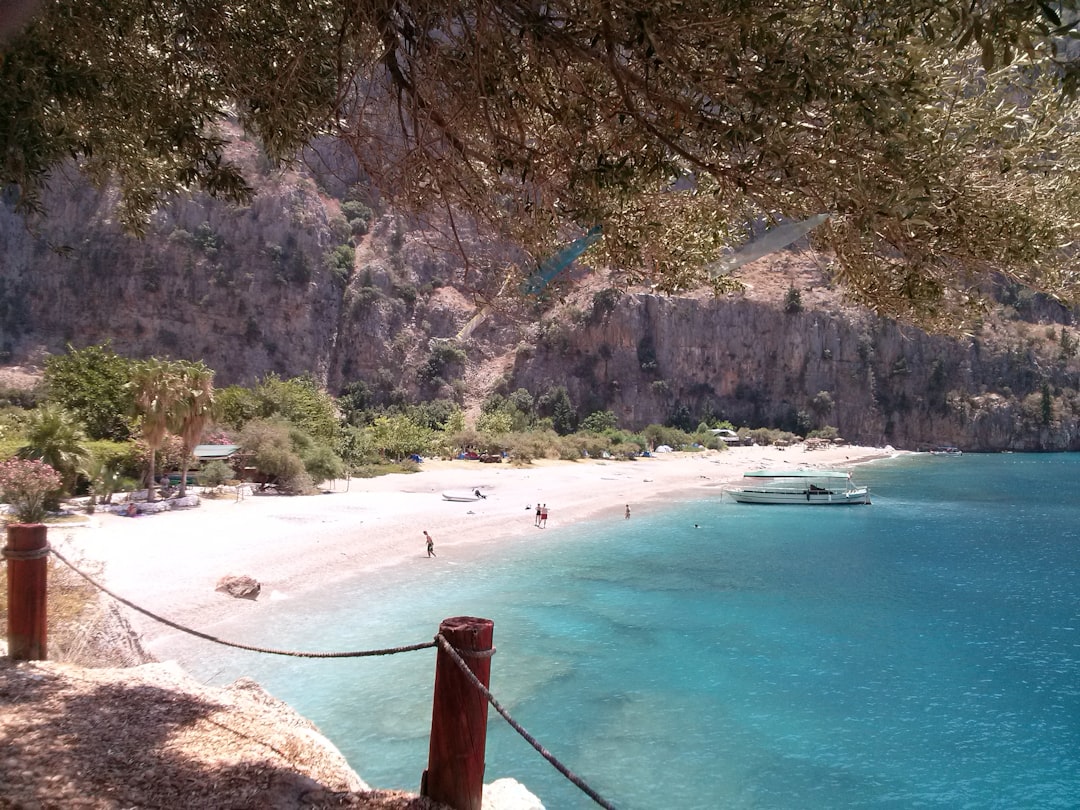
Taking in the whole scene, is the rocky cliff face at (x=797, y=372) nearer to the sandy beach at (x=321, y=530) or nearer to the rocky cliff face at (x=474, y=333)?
the rocky cliff face at (x=474, y=333)

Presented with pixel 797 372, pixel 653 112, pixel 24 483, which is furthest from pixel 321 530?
pixel 797 372

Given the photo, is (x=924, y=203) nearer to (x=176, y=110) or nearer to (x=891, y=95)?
(x=891, y=95)

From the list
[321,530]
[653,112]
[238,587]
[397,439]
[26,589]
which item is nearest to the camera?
[653,112]

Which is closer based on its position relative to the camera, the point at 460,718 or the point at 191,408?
the point at 460,718

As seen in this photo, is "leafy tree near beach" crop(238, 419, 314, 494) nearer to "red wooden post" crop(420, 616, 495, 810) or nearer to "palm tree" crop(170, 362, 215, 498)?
"palm tree" crop(170, 362, 215, 498)

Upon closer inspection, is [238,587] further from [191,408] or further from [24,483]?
[191,408]

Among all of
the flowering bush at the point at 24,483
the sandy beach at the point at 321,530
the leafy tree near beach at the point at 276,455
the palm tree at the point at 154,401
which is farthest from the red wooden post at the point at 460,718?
the leafy tree near beach at the point at 276,455

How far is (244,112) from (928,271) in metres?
4.92

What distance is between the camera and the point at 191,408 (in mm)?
20891

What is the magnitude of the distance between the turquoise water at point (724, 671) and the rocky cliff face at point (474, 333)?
42.3m

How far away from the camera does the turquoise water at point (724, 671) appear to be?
30.1ft

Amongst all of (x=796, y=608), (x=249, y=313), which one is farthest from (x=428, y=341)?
(x=796, y=608)

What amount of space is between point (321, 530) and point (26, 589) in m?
16.6

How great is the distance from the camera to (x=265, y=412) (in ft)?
107
